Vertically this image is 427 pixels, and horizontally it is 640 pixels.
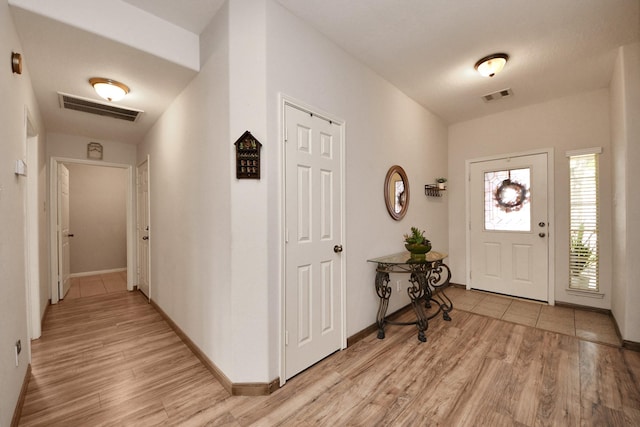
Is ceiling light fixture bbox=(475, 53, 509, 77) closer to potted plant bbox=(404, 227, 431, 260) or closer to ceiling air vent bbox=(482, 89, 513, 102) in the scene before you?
ceiling air vent bbox=(482, 89, 513, 102)

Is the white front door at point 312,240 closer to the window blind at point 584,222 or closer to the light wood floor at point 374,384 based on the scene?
the light wood floor at point 374,384

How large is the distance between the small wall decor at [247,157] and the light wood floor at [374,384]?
60.9 inches

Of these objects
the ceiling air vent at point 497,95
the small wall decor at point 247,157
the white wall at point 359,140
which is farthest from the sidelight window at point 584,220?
the small wall decor at point 247,157

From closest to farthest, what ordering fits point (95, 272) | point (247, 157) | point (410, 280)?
point (247, 157)
point (410, 280)
point (95, 272)

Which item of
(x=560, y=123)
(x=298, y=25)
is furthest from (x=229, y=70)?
(x=560, y=123)

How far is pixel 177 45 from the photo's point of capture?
225 centimetres

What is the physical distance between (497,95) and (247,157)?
137 inches

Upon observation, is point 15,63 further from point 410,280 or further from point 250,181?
point 410,280

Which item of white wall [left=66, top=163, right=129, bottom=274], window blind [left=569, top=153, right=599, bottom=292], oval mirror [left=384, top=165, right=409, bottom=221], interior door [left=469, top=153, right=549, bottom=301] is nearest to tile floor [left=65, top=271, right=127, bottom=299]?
white wall [left=66, top=163, right=129, bottom=274]

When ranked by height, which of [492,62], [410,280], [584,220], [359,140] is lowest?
[410,280]

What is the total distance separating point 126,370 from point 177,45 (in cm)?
272

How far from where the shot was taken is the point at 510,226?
399 cm

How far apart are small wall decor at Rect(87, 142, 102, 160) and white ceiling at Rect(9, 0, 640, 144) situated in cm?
90

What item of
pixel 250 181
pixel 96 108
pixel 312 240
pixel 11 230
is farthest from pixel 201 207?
pixel 96 108
